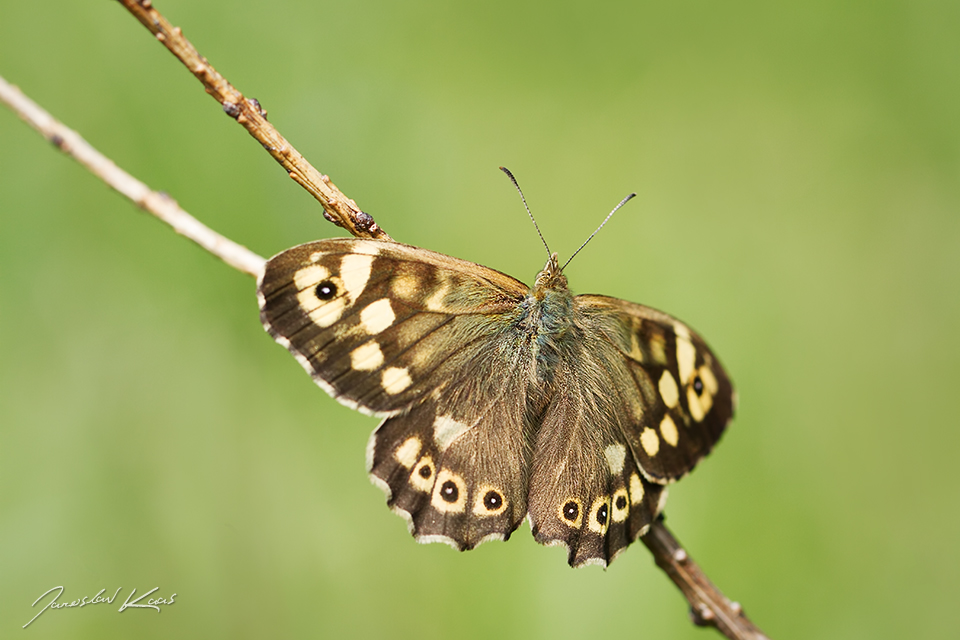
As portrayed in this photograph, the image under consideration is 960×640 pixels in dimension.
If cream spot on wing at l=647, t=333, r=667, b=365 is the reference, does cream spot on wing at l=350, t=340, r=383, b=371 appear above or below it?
above

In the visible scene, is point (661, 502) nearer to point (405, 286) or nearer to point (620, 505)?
point (620, 505)

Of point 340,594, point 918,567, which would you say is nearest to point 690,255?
point 918,567

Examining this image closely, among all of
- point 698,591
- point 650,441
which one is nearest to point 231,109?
point 650,441

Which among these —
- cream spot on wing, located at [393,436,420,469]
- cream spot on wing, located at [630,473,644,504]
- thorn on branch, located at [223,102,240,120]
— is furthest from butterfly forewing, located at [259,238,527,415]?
cream spot on wing, located at [630,473,644,504]

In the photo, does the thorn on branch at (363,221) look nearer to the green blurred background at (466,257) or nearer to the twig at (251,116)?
the twig at (251,116)
